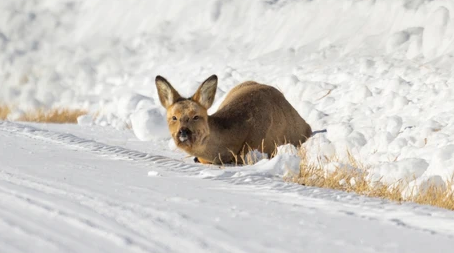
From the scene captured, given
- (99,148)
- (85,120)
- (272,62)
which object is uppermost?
(272,62)

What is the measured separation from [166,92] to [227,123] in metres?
0.61

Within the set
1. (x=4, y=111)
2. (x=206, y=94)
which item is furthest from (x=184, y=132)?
(x=4, y=111)

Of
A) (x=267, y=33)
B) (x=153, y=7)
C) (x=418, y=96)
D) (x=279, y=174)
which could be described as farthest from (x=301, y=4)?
(x=279, y=174)

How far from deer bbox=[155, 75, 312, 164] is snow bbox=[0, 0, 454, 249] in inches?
11.2

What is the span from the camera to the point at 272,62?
1198cm

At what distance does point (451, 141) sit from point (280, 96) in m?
1.93

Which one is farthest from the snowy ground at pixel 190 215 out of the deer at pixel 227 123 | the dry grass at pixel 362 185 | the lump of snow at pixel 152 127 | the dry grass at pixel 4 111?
the dry grass at pixel 4 111

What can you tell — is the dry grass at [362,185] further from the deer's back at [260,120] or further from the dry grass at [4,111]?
the dry grass at [4,111]

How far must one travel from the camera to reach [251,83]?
8.53 meters

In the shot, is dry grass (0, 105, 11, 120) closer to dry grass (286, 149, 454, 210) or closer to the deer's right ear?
the deer's right ear

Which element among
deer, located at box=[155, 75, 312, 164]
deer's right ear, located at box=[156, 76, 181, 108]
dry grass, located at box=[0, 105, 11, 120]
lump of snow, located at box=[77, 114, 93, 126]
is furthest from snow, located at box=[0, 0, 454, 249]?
deer's right ear, located at box=[156, 76, 181, 108]

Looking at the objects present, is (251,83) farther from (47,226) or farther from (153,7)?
(153,7)

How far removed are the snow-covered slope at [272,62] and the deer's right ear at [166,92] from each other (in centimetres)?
127

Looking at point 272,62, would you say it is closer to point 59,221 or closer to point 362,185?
point 362,185
